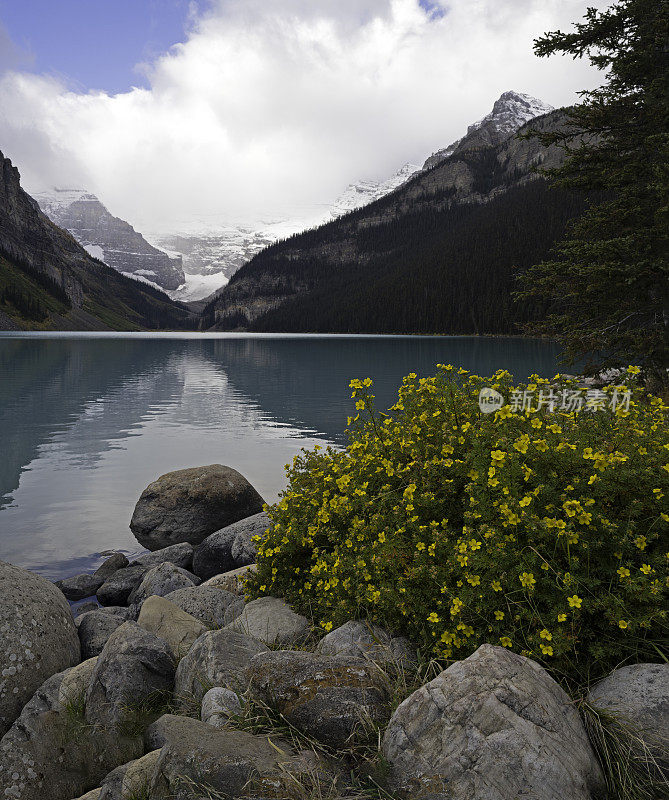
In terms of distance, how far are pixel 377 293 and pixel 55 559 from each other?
192808 millimetres

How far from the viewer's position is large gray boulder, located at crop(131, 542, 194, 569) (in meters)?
9.56

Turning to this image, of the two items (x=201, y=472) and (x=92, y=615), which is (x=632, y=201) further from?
(x=92, y=615)

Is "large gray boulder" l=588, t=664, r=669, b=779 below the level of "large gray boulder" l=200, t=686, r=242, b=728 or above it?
above

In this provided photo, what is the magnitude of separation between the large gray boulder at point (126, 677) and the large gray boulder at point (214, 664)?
0.18m

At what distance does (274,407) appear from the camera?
90.9 ft

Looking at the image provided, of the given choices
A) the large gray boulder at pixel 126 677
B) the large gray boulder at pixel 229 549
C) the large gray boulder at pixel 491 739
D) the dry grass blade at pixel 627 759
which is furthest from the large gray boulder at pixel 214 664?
the large gray boulder at pixel 229 549

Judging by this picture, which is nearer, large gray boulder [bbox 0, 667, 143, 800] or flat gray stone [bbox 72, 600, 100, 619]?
large gray boulder [bbox 0, 667, 143, 800]

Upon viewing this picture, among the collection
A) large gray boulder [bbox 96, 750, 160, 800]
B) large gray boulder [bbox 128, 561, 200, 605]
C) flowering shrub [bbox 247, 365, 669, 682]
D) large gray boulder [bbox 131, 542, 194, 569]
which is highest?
flowering shrub [bbox 247, 365, 669, 682]

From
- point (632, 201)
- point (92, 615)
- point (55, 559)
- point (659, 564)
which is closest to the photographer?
point (659, 564)

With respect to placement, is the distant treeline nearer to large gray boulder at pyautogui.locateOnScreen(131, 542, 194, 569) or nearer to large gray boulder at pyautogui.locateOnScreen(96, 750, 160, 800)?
large gray boulder at pyautogui.locateOnScreen(131, 542, 194, 569)

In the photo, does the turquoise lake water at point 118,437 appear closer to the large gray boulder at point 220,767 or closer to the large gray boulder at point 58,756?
the large gray boulder at point 58,756

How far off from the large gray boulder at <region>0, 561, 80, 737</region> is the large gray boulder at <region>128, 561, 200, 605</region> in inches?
78.6

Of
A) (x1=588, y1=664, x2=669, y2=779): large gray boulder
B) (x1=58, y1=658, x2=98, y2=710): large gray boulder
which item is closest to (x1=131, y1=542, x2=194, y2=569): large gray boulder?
(x1=58, y1=658, x2=98, y2=710): large gray boulder

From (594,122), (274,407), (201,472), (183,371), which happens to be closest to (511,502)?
(201,472)
